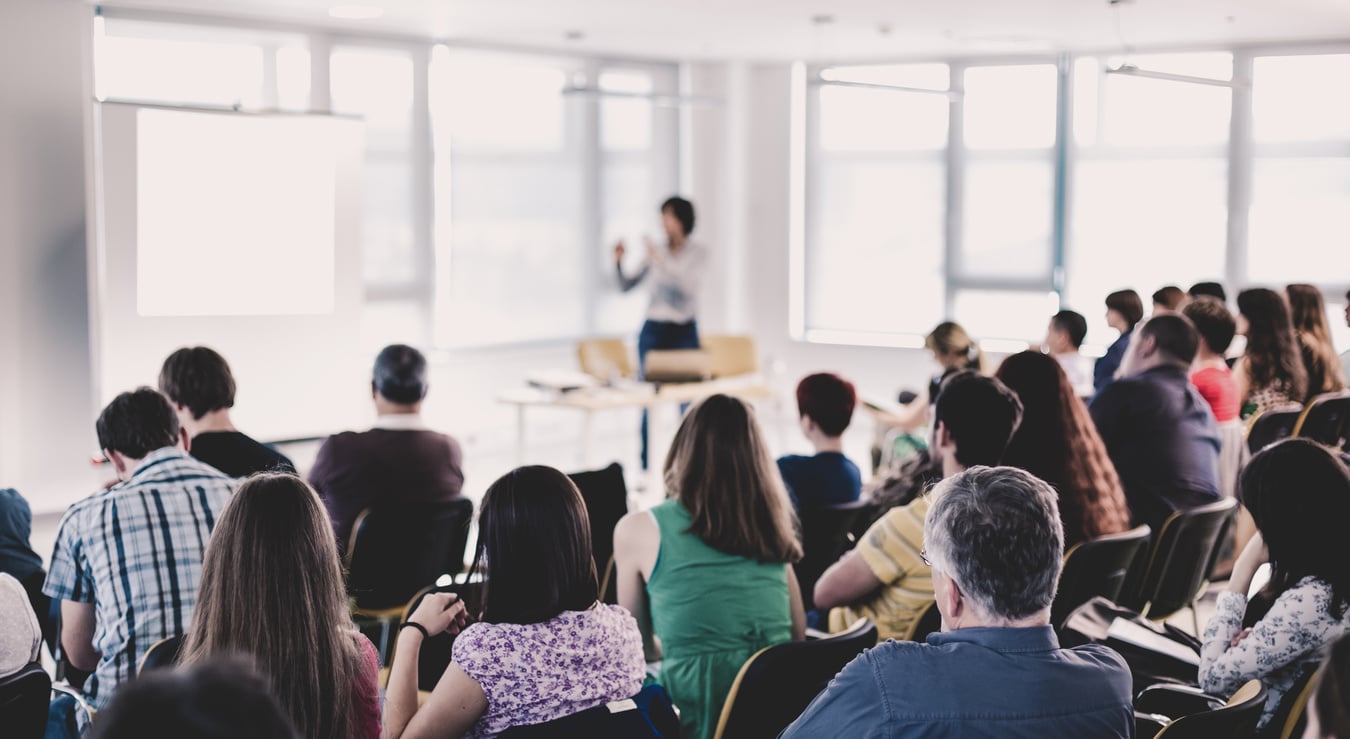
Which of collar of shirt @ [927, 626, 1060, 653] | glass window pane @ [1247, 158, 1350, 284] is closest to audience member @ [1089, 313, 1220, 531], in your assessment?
collar of shirt @ [927, 626, 1060, 653]

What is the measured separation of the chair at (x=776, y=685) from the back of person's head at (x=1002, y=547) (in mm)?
564

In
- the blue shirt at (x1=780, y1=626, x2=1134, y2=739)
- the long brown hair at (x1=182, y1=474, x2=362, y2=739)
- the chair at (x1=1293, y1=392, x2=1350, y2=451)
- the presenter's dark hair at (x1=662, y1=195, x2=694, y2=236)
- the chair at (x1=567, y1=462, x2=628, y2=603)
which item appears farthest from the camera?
the presenter's dark hair at (x1=662, y1=195, x2=694, y2=236)

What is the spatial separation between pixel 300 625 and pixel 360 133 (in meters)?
5.87

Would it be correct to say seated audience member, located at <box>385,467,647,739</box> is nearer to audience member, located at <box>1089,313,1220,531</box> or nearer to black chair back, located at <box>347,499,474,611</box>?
black chair back, located at <box>347,499,474,611</box>

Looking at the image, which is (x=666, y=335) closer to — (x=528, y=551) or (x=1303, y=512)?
(x=1303, y=512)

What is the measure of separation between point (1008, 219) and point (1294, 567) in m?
7.75

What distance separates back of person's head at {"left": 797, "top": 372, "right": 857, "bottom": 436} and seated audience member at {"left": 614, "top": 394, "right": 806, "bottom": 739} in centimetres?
104

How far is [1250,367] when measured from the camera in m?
5.77

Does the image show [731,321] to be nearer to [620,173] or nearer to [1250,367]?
[620,173]

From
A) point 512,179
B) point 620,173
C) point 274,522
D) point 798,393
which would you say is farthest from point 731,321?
point 274,522

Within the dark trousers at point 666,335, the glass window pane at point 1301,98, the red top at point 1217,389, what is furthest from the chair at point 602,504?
the glass window pane at point 1301,98

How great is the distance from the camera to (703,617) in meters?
2.88

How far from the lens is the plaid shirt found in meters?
2.76

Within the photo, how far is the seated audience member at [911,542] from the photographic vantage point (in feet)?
9.73
